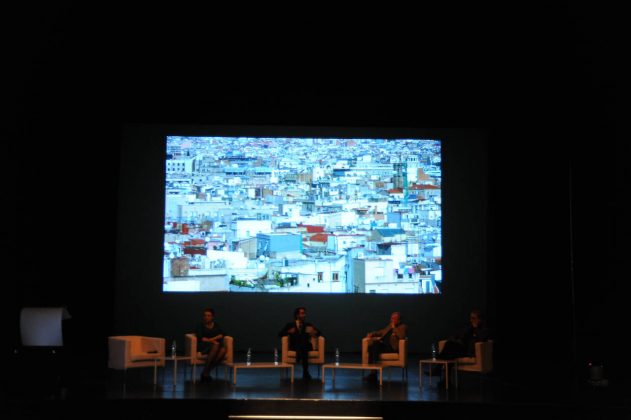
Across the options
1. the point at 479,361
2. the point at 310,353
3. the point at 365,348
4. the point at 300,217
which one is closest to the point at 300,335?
the point at 310,353

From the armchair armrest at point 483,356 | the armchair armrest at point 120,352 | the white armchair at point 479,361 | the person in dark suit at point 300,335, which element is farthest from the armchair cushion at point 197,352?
the armchair armrest at point 483,356

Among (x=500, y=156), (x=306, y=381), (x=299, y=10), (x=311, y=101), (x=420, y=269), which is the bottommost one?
(x=306, y=381)

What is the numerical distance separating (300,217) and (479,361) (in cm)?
400

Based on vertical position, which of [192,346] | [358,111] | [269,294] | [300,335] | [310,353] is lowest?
[310,353]

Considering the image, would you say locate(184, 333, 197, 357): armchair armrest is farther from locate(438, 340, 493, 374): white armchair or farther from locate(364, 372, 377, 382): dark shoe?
locate(438, 340, 493, 374): white armchair

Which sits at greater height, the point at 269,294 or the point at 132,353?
the point at 269,294

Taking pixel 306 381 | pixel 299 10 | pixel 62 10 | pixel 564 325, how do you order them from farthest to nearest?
pixel 564 325 < pixel 299 10 < pixel 62 10 < pixel 306 381

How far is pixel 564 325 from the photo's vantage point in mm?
11148

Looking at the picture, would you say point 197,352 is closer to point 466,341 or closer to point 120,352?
point 120,352

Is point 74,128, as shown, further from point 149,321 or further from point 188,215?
point 149,321

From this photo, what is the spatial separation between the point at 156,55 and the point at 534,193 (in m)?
5.85

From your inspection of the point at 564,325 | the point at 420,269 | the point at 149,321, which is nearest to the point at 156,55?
the point at 149,321

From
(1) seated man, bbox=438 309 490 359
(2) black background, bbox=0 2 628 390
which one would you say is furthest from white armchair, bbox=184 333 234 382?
(1) seated man, bbox=438 309 490 359

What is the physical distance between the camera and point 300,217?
11516 millimetres
